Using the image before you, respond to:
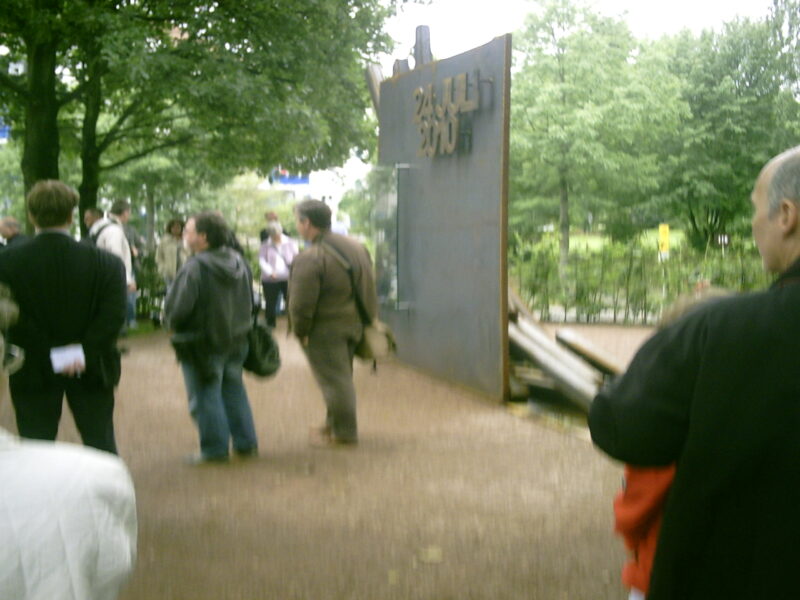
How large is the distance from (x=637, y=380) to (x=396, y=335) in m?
10.6

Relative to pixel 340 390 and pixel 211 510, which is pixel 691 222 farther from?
pixel 211 510

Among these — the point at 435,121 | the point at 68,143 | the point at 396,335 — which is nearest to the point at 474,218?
the point at 435,121

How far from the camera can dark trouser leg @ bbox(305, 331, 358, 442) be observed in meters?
8.00

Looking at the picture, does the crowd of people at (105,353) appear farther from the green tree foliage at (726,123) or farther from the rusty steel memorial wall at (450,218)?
the green tree foliage at (726,123)

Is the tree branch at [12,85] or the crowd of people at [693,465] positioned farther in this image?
the tree branch at [12,85]

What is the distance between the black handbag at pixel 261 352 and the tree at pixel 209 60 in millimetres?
7907

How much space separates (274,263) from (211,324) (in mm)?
9008

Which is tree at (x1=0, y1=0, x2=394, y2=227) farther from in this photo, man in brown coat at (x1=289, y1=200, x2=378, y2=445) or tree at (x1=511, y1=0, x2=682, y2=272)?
tree at (x1=511, y1=0, x2=682, y2=272)

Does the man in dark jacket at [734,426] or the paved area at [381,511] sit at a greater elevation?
the man in dark jacket at [734,426]

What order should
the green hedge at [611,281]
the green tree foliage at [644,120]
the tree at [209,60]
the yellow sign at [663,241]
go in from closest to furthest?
1. the tree at [209,60]
2. the green hedge at [611,281]
3. the yellow sign at [663,241]
4. the green tree foliage at [644,120]

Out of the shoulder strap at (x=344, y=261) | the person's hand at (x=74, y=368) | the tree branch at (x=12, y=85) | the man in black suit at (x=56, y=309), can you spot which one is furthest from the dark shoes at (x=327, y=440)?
the tree branch at (x=12, y=85)

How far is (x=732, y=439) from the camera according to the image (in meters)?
2.12

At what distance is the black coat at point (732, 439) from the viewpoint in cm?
210

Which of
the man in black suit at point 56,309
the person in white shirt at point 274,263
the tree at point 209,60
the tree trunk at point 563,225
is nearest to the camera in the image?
the man in black suit at point 56,309
